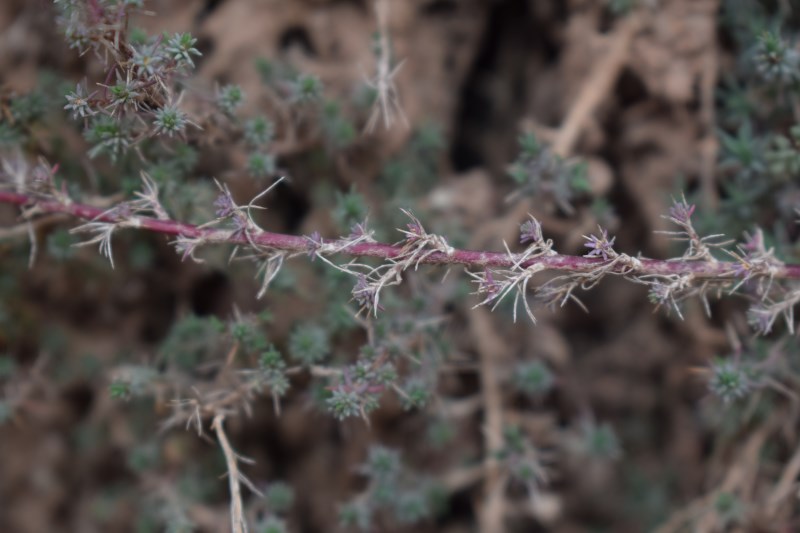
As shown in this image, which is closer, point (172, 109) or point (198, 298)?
point (172, 109)

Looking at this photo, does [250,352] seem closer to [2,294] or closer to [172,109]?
[172,109]

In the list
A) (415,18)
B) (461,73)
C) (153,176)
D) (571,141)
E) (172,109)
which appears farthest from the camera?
(461,73)

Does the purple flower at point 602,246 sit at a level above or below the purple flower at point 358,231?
above

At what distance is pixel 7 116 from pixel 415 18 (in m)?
1.00

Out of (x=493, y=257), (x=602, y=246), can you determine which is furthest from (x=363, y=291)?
(x=602, y=246)

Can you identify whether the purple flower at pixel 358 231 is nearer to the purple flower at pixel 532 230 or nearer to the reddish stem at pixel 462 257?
the reddish stem at pixel 462 257

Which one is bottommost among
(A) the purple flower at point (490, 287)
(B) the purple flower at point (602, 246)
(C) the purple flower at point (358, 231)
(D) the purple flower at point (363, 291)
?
(D) the purple flower at point (363, 291)

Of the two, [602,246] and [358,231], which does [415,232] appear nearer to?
[358,231]

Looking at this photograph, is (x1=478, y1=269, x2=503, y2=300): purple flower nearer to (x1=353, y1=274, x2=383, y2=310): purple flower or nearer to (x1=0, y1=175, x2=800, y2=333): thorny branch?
(x1=0, y1=175, x2=800, y2=333): thorny branch

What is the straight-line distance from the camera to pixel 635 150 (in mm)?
→ 1935

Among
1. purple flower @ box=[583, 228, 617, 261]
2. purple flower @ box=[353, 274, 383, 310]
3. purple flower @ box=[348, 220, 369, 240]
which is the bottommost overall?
purple flower @ box=[353, 274, 383, 310]

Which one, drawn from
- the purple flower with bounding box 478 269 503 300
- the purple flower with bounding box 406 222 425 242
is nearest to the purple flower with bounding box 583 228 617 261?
the purple flower with bounding box 478 269 503 300

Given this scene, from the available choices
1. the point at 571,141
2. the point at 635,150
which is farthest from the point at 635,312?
the point at 571,141


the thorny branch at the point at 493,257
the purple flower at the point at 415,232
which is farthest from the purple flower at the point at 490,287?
the purple flower at the point at 415,232
